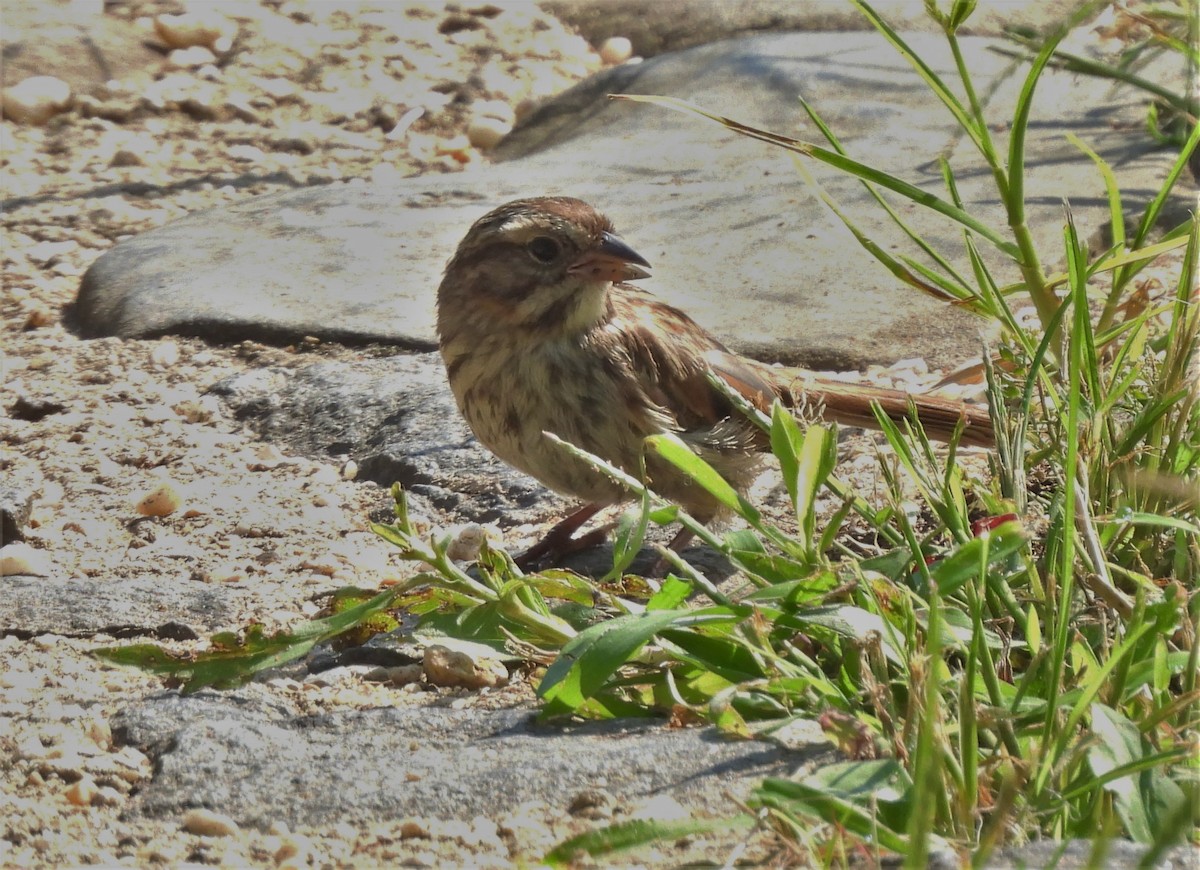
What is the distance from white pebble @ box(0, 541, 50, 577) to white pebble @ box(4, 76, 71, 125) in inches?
142

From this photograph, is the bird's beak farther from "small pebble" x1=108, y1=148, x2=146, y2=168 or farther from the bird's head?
"small pebble" x1=108, y1=148, x2=146, y2=168

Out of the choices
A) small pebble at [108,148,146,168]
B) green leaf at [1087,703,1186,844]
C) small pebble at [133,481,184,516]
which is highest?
green leaf at [1087,703,1186,844]

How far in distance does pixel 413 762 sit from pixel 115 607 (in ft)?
4.07

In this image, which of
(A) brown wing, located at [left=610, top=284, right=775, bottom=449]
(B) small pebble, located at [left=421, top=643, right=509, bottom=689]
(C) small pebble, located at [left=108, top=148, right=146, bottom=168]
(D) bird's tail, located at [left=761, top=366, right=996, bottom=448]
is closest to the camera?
(B) small pebble, located at [left=421, top=643, right=509, bottom=689]

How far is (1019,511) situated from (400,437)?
2.23 metres

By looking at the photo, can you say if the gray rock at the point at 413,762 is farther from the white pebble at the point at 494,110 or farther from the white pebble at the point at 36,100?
the white pebble at the point at 494,110

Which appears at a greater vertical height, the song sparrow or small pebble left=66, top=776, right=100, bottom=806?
the song sparrow

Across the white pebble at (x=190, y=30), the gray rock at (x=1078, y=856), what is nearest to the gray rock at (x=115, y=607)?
the gray rock at (x=1078, y=856)

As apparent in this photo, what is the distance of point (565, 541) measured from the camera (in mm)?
3807

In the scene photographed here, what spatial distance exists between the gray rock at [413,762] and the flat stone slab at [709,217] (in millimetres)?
2464

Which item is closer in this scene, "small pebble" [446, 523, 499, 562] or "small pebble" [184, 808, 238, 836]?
"small pebble" [184, 808, 238, 836]

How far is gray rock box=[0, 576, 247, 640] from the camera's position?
304 centimetres

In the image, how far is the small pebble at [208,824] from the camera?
2111 millimetres

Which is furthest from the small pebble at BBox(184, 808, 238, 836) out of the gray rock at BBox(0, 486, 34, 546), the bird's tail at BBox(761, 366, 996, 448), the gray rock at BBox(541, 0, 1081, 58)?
the gray rock at BBox(541, 0, 1081, 58)
